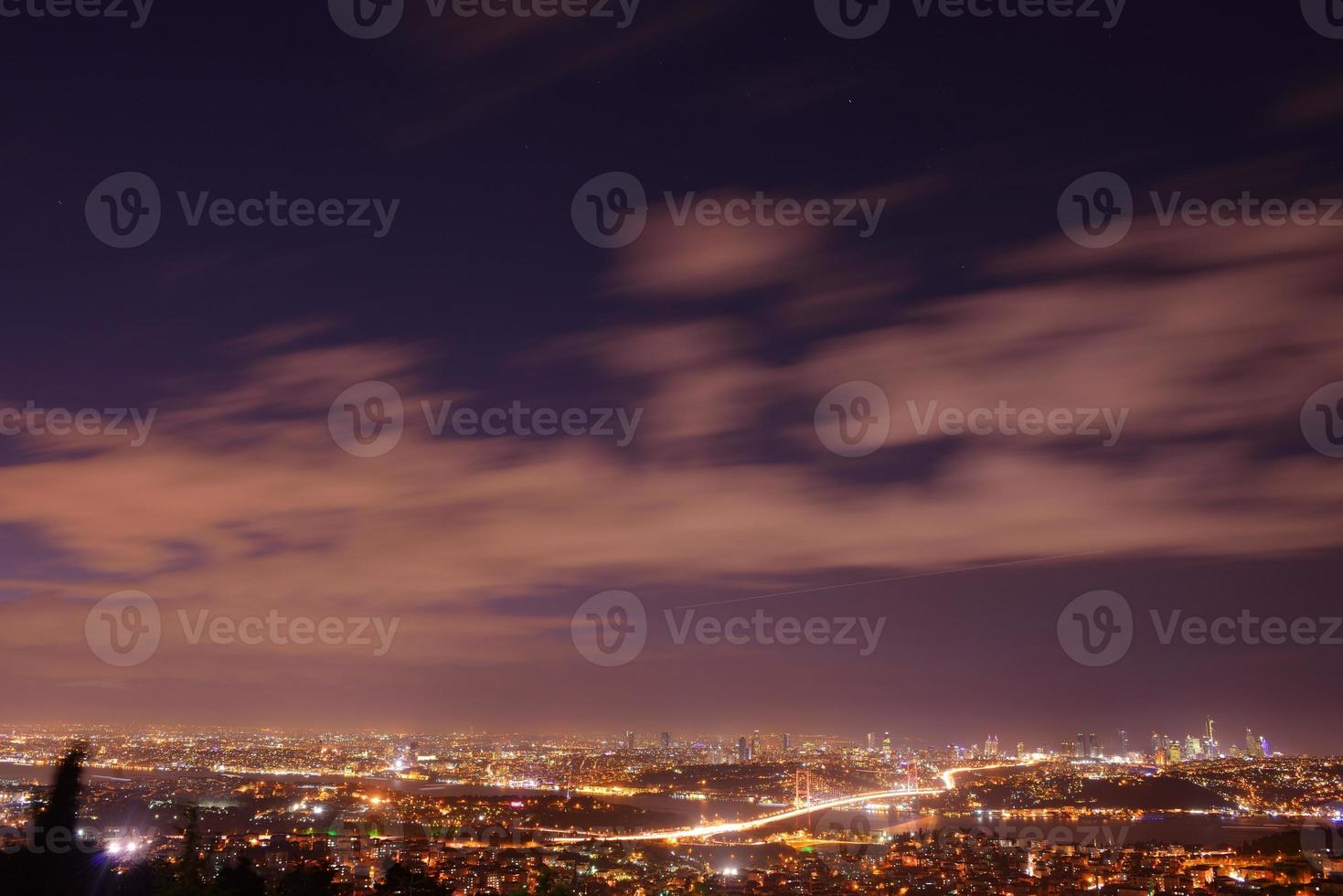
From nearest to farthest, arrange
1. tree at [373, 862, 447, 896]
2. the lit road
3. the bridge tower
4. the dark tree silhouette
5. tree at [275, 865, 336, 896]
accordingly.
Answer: the dark tree silhouette < tree at [275, 865, 336, 896] < tree at [373, 862, 447, 896] < the lit road < the bridge tower

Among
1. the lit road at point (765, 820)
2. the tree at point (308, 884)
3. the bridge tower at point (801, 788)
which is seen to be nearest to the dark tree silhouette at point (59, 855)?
the tree at point (308, 884)

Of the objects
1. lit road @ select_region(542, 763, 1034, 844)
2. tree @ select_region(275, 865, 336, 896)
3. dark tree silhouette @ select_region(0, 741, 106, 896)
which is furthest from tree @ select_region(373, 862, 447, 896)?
lit road @ select_region(542, 763, 1034, 844)

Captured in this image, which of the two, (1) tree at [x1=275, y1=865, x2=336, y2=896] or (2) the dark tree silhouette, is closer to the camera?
(2) the dark tree silhouette

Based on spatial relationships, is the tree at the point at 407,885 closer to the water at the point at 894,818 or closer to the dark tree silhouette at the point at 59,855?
the dark tree silhouette at the point at 59,855

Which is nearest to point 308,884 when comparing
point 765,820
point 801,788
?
point 765,820

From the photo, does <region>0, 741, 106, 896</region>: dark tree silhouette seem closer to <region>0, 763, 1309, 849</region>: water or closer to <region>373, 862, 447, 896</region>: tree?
<region>373, 862, 447, 896</region>: tree

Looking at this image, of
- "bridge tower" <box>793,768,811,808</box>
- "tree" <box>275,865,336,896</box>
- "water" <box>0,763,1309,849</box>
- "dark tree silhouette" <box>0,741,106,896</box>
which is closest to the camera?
"dark tree silhouette" <box>0,741,106,896</box>

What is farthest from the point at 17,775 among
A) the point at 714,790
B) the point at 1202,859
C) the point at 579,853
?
the point at 1202,859

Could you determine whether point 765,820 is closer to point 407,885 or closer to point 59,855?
point 407,885
